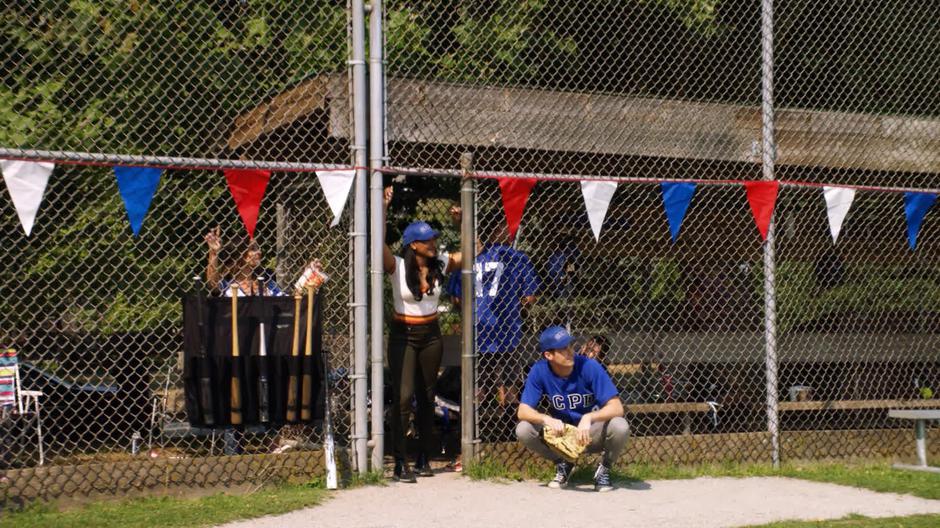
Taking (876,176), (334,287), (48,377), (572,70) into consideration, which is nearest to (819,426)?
(876,176)

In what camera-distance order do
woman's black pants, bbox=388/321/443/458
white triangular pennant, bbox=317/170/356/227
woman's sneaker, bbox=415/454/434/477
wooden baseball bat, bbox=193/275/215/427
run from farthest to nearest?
1. woman's sneaker, bbox=415/454/434/477
2. woman's black pants, bbox=388/321/443/458
3. white triangular pennant, bbox=317/170/356/227
4. wooden baseball bat, bbox=193/275/215/427

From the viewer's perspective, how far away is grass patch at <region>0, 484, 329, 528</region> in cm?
652

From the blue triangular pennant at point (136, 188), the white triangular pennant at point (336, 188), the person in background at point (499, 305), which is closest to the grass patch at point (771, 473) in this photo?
the person in background at point (499, 305)

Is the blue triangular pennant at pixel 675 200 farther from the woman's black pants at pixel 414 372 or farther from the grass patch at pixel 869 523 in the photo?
the grass patch at pixel 869 523

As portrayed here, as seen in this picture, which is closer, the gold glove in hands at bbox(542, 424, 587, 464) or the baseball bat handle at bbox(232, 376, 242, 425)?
the baseball bat handle at bbox(232, 376, 242, 425)

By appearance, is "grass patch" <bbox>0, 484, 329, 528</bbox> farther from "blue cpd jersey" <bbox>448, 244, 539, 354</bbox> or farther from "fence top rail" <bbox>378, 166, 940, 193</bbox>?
"fence top rail" <bbox>378, 166, 940, 193</bbox>

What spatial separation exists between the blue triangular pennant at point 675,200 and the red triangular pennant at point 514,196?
1.11 metres

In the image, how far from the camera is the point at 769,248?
9211mm

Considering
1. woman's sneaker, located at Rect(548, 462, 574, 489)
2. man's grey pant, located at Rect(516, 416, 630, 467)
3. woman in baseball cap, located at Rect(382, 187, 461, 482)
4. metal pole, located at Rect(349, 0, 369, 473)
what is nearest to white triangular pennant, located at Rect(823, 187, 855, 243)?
man's grey pant, located at Rect(516, 416, 630, 467)

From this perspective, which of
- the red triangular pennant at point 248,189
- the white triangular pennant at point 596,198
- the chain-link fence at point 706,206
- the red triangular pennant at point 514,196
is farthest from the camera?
the chain-link fence at point 706,206

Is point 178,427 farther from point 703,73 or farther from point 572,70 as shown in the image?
point 703,73

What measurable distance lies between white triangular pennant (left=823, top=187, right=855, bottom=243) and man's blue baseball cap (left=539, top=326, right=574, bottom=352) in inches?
101

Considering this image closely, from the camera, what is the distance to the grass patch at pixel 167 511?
6516 millimetres

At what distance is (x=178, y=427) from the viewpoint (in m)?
8.64
